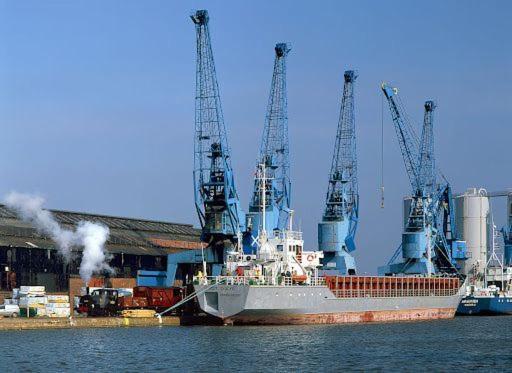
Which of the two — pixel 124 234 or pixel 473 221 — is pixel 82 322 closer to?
pixel 124 234

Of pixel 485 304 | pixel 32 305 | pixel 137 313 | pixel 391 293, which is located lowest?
pixel 485 304

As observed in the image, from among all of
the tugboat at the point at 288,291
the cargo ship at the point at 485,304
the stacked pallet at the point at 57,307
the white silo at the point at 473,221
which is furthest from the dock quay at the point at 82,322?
the white silo at the point at 473,221

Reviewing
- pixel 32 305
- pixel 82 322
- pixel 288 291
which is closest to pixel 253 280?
pixel 288 291

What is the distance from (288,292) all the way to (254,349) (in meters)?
17.6

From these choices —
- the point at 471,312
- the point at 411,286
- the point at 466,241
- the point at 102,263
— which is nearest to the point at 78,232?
the point at 102,263

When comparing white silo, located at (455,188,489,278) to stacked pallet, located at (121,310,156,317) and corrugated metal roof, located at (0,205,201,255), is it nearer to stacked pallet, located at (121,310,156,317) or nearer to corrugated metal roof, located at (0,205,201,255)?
corrugated metal roof, located at (0,205,201,255)

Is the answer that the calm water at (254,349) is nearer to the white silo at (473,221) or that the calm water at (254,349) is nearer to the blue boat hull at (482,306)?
the blue boat hull at (482,306)

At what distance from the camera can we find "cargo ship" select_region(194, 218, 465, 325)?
83.9 m

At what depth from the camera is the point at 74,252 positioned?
11962 cm

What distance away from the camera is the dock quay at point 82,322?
81.6m

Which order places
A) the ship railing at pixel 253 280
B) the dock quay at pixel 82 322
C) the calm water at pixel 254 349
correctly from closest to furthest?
the calm water at pixel 254 349
the dock quay at pixel 82 322
the ship railing at pixel 253 280

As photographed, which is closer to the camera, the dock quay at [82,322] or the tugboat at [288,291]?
the dock quay at [82,322]

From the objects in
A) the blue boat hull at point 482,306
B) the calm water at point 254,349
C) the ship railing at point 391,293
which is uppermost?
the ship railing at point 391,293

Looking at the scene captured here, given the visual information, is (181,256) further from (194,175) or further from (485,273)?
(485,273)
